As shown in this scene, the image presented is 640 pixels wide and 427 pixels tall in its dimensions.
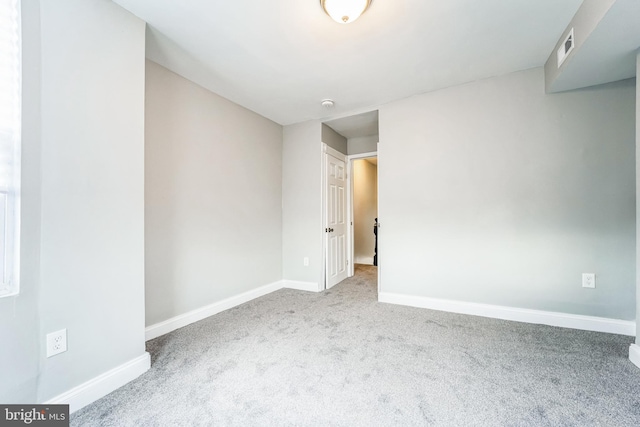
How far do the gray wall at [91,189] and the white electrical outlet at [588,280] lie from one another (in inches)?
140

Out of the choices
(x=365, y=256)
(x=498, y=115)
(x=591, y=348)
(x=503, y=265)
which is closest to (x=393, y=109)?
(x=498, y=115)

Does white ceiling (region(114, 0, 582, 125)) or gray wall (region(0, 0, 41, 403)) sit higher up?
white ceiling (region(114, 0, 582, 125))

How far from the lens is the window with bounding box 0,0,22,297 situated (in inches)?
47.1

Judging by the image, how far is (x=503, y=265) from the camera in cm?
254

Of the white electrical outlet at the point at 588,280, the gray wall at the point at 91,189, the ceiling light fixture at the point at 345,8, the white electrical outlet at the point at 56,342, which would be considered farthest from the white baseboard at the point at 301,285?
the ceiling light fixture at the point at 345,8

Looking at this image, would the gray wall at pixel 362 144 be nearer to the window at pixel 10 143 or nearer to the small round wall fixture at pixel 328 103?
the small round wall fixture at pixel 328 103

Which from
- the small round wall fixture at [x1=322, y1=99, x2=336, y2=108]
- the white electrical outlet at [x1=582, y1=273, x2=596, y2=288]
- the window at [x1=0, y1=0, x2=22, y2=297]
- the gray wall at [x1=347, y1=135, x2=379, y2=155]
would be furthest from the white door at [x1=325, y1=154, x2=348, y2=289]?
the window at [x1=0, y1=0, x2=22, y2=297]

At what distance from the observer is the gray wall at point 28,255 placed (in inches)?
47.3

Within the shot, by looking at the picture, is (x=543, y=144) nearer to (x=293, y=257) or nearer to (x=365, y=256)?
(x=293, y=257)

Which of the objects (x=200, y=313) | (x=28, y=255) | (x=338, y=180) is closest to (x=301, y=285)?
(x=200, y=313)

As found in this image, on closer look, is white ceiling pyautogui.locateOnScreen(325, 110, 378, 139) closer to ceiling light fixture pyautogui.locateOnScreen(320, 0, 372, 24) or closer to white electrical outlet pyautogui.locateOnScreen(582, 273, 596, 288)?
ceiling light fixture pyautogui.locateOnScreen(320, 0, 372, 24)

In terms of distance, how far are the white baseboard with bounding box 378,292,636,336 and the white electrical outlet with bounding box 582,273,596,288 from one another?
273 millimetres

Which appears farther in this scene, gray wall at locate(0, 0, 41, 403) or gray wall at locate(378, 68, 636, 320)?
gray wall at locate(378, 68, 636, 320)

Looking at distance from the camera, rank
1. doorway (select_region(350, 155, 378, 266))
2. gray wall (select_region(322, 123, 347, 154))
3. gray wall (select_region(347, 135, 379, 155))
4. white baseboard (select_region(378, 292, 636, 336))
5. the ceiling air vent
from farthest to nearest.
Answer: doorway (select_region(350, 155, 378, 266)) → gray wall (select_region(347, 135, 379, 155)) → gray wall (select_region(322, 123, 347, 154)) → white baseboard (select_region(378, 292, 636, 336)) → the ceiling air vent
